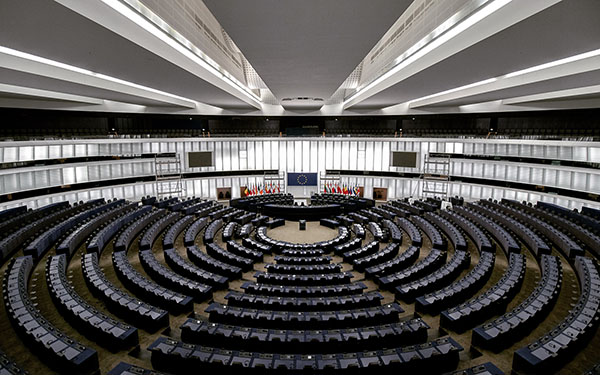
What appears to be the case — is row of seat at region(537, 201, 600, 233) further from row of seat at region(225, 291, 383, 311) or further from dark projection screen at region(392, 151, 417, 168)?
row of seat at region(225, 291, 383, 311)

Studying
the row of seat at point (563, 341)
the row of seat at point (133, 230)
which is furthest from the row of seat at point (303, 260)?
the row of seat at point (563, 341)

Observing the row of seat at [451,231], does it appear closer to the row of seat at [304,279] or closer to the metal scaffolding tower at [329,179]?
the row of seat at [304,279]

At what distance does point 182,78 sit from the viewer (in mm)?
14516

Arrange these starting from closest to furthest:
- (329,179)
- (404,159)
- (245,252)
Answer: (245,252), (404,159), (329,179)

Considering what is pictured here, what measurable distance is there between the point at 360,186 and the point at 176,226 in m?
22.4

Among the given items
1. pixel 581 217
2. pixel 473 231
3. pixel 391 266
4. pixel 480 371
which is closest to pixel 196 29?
pixel 391 266

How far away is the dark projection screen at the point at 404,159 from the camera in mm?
31578

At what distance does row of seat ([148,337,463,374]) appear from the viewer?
7699mm

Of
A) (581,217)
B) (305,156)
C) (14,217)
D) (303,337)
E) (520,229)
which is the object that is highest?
(305,156)

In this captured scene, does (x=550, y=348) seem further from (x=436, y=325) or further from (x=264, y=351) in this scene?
(x=264, y=351)

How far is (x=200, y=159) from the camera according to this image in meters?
32.5

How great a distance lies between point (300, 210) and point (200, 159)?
13.8m

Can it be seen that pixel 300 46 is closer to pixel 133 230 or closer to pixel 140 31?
pixel 140 31

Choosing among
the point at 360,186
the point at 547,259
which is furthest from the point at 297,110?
the point at 547,259
